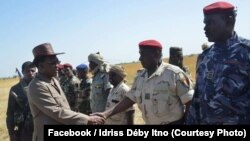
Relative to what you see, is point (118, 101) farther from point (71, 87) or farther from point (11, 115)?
point (71, 87)

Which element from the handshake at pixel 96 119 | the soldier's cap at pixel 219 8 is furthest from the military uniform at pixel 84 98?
the soldier's cap at pixel 219 8

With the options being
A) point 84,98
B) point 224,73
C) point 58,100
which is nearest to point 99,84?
point 84,98

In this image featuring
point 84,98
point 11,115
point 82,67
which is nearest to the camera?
point 11,115

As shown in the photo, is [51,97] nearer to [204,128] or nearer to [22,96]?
[204,128]

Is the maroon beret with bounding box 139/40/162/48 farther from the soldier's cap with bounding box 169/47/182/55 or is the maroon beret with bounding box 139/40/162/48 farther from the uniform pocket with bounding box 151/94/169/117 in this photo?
the soldier's cap with bounding box 169/47/182/55

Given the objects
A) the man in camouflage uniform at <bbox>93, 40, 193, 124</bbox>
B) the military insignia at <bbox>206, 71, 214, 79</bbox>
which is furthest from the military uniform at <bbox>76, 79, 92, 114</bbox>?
the military insignia at <bbox>206, 71, 214, 79</bbox>

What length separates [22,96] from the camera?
27.4 ft

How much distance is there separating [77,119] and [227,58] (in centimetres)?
221

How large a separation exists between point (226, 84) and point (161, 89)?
145cm

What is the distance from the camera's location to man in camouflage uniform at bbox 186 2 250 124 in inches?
183

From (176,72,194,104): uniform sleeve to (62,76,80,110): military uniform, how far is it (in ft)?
17.4

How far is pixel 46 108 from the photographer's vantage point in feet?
18.9

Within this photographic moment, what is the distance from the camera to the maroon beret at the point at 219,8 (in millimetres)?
4730

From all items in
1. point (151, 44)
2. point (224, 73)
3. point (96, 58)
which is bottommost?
point (96, 58)
